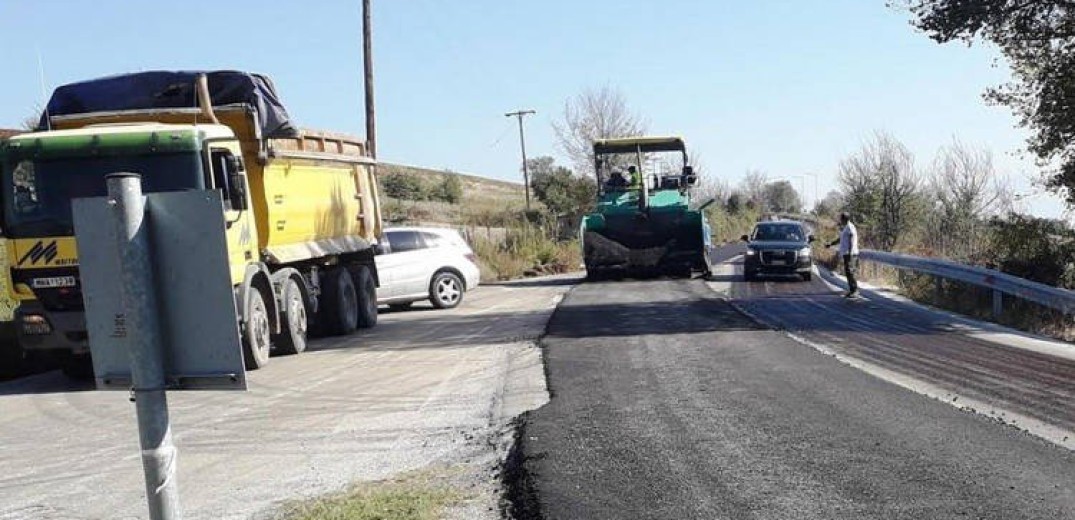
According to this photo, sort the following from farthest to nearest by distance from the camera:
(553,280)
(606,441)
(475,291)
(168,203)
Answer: (553,280)
(475,291)
(606,441)
(168,203)

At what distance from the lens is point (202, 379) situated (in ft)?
10.1

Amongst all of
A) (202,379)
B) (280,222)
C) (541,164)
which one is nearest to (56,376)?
(280,222)

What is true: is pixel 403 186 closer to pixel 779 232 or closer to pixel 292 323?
pixel 779 232

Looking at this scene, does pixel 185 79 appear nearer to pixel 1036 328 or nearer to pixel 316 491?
pixel 316 491

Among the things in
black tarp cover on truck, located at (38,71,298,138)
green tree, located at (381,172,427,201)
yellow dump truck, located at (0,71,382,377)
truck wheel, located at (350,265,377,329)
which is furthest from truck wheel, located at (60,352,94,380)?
green tree, located at (381,172,427,201)

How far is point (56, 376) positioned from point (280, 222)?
3.32 metres

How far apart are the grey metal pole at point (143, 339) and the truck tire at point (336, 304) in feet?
40.8

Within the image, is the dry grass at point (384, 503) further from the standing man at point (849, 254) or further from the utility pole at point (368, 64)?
the utility pole at point (368, 64)

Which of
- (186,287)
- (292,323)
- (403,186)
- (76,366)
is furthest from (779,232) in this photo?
(403,186)

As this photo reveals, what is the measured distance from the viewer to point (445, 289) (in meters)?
19.8

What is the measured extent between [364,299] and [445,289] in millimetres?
3237

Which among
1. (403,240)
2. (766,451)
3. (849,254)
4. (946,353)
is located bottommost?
(946,353)

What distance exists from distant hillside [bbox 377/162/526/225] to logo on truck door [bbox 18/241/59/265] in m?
18.7

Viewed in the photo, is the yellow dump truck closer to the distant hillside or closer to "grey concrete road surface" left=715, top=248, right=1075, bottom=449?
"grey concrete road surface" left=715, top=248, right=1075, bottom=449
